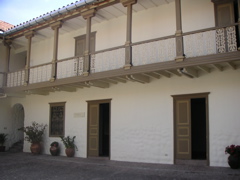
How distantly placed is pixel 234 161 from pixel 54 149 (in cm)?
891

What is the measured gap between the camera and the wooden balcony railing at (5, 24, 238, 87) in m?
8.82

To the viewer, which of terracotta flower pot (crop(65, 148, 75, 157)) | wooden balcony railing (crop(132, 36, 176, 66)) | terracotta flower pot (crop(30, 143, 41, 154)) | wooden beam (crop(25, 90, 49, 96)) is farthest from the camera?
terracotta flower pot (crop(30, 143, 41, 154))

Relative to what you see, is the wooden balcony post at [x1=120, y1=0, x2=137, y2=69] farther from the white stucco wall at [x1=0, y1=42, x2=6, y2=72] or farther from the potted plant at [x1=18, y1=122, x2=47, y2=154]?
the white stucco wall at [x1=0, y1=42, x2=6, y2=72]

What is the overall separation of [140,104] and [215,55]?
404 cm

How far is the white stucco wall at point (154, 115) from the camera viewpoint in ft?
31.1

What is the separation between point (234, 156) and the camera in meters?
8.78

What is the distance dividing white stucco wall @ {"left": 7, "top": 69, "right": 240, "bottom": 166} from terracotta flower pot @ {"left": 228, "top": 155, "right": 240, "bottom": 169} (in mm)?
449

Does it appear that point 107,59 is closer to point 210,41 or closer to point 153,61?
point 153,61

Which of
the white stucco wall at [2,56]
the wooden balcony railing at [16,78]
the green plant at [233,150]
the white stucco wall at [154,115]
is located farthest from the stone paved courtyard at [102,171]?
the white stucco wall at [2,56]

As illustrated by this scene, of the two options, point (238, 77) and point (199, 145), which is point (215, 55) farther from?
point (199, 145)

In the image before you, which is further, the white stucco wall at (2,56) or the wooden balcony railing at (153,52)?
the white stucco wall at (2,56)

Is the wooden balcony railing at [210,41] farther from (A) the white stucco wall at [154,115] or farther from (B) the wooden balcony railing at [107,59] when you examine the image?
(B) the wooden balcony railing at [107,59]

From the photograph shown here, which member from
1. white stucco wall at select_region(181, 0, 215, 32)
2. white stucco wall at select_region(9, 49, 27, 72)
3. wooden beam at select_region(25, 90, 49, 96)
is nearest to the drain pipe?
white stucco wall at select_region(9, 49, 27, 72)

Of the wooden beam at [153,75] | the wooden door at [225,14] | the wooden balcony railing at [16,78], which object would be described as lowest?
the wooden beam at [153,75]
